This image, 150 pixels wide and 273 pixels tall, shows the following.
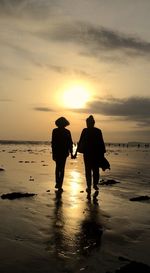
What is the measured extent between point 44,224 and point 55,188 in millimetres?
6009

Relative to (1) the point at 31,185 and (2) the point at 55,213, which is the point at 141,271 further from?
(1) the point at 31,185

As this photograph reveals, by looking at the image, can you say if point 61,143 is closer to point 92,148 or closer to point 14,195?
point 92,148

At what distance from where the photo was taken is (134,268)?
16.5ft

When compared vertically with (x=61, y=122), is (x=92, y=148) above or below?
below

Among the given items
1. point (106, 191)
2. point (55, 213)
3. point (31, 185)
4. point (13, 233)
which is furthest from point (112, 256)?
point (31, 185)

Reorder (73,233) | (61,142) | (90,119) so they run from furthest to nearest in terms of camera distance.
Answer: (61,142), (90,119), (73,233)

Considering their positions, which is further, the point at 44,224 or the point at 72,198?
the point at 72,198

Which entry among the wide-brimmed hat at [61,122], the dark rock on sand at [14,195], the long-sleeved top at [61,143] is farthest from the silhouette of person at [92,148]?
the dark rock on sand at [14,195]

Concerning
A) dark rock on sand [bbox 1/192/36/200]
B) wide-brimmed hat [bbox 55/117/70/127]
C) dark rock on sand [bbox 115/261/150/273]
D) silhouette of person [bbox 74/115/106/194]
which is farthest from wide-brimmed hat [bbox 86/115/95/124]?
dark rock on sand [bbox 115/261/150/273]

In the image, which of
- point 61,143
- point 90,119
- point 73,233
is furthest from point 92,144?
point 73,233

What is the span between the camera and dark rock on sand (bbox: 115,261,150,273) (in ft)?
16.3

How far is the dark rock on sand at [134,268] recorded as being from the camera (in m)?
4.98

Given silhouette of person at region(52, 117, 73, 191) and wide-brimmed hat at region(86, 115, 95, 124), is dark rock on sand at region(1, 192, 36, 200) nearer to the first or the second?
silhouette of person at region(52, 117, 73, 191)

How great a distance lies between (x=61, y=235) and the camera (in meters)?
6.96
